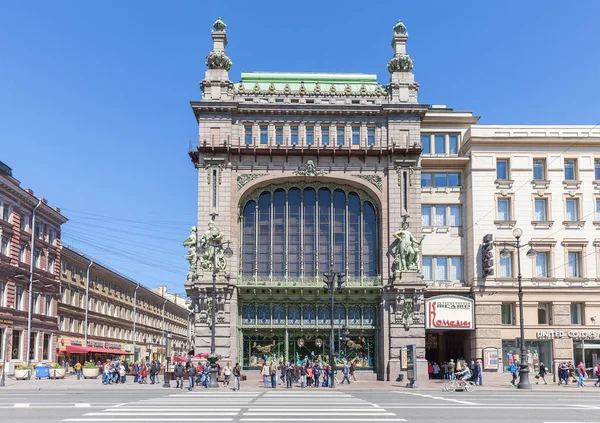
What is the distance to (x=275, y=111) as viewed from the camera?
187ft

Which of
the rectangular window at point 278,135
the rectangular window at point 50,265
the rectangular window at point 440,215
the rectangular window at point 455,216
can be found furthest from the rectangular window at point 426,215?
the rectangular window at point 50,265

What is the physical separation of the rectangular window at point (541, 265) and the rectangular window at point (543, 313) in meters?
2.30

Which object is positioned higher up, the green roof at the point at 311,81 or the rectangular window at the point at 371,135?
the green roof at the point at 311,81

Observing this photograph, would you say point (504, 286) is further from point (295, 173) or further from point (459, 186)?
point (295, 173)

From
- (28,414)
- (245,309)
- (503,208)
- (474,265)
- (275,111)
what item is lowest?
(28,414)

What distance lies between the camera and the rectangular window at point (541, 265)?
5709 centimetres

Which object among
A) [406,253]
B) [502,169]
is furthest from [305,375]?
[502,169]

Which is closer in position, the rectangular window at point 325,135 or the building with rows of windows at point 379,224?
the building with rows of windows at point 379,224

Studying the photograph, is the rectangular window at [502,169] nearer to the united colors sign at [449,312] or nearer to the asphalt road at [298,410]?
the united colors sign at [449,312]

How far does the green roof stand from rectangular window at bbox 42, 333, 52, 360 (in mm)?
33478

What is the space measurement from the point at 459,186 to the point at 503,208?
12.8ft

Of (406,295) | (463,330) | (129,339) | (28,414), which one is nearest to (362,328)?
(406,295)

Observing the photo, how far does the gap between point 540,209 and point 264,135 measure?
73.4ft

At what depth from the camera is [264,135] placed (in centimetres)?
5731
